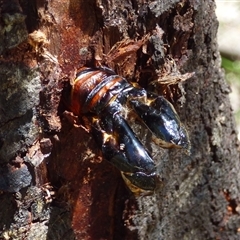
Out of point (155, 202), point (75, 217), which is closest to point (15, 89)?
point (75, 217)

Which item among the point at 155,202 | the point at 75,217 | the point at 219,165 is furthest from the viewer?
the point at 219,165

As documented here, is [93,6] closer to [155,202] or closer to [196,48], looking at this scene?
[196,48]

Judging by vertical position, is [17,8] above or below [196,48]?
below
